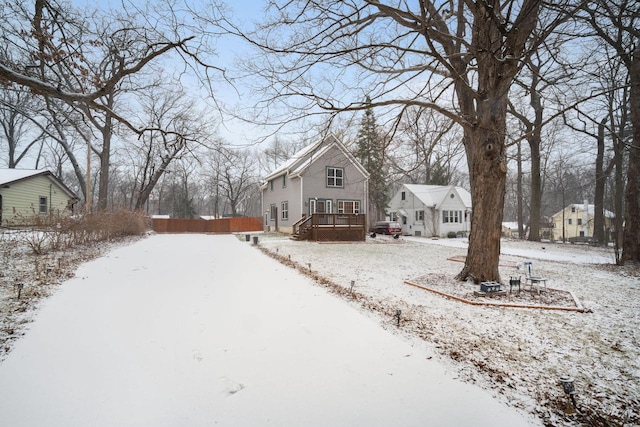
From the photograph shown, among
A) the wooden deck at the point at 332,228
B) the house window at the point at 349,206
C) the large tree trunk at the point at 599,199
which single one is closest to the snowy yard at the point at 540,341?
the wooden deck at the point at 332,228

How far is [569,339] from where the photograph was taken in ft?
12.1

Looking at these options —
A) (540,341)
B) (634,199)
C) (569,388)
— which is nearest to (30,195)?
(540,341)

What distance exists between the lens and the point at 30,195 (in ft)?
70.5

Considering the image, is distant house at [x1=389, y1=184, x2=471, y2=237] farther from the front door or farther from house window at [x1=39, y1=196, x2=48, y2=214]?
house window at [x1=39, y1=196, x2=48, y2=214]

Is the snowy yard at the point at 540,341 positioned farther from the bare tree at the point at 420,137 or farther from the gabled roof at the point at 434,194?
the gabled roof at the point at 434,194

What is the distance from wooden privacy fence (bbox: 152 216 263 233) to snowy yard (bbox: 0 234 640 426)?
24866 millimetres

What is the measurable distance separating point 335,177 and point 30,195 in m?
22.3

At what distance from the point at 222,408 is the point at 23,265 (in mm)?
7966

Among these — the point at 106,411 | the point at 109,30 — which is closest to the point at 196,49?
the point at 109,30

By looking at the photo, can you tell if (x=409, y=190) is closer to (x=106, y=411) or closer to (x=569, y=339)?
(x=569, y=339)

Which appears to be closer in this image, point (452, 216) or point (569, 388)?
point (569, 388)

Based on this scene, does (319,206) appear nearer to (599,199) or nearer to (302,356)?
(599,199)

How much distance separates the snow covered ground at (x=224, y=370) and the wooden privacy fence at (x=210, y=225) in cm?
2610

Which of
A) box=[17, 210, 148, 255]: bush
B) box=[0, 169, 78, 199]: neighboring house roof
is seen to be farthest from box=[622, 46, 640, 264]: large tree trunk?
box=[0, 169, 78, 199]: neighboring house roof
